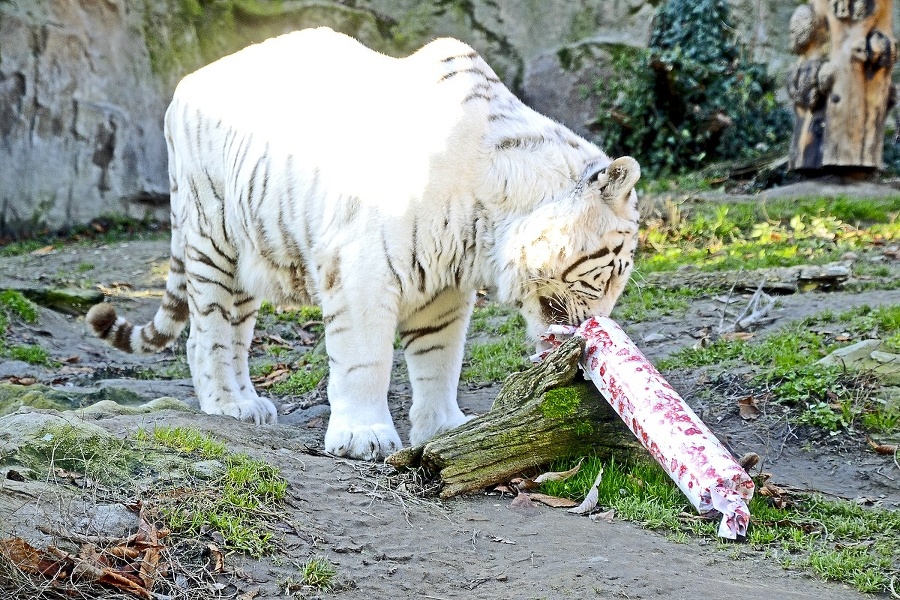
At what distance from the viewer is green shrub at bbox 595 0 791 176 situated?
1175cm

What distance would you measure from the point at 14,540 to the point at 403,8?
1159 cm

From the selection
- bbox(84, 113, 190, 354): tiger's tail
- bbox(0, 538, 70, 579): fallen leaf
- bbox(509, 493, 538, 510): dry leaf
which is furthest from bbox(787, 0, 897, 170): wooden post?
bbox(0, 538, 70, 579): fallen leaf

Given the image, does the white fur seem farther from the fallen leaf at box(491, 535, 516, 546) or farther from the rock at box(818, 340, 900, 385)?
the rock at box(818, 340, 900, 385)

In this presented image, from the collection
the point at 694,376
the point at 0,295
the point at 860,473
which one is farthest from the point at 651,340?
the point at 0,295

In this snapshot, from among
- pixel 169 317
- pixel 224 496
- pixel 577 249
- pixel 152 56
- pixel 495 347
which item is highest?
pixel 577 249

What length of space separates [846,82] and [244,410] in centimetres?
749

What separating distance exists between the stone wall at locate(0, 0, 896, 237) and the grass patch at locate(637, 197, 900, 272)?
474cm

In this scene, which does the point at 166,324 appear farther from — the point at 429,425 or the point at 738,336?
the point at 738,336

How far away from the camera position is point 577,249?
379 cm

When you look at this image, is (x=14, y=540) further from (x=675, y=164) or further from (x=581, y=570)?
(x=675, y=164)

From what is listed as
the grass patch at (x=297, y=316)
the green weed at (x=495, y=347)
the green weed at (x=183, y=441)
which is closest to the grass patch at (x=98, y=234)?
the grass patch at (x=297, y=316)

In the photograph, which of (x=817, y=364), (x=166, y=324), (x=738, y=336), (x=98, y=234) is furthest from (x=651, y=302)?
(x=98, y=234)

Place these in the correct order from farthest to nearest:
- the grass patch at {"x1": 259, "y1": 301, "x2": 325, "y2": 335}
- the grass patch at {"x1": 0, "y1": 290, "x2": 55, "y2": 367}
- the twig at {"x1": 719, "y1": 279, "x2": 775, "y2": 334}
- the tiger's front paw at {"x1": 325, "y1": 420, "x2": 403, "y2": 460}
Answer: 1. the grass patch at {"x1": 259, "y1": 301, "x2": 325, "y2": 335}
2. the grass patch at {"x1": 0, "y1": 290, "x2": 55, "y2": 367}
3. the twig at {"x1": 719, "y1": 279, "x2": 775, "y2": 334}
4. the tiger's front paw at {"x1": 325, "y1": 420, "x2": 403, "y2": 460}

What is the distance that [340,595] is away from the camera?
8.33 feet
